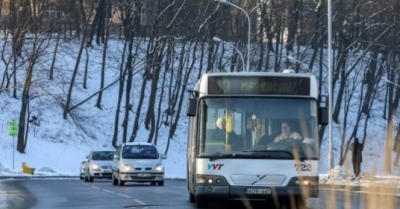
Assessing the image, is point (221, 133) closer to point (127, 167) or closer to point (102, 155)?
point (127, 167)

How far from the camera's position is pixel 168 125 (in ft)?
241

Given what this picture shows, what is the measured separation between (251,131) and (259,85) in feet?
3.48

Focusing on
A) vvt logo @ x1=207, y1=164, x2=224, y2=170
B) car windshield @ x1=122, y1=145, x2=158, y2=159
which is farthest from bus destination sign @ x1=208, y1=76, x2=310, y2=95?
car windshield @ x1=122, y1=145, x2=158, y2=159

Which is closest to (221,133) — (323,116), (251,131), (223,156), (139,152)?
(223,156)

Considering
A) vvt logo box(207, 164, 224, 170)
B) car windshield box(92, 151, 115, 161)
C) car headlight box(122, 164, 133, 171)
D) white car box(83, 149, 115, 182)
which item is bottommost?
white car box(83, 149, 115, 182)

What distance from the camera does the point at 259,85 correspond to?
61.2ft

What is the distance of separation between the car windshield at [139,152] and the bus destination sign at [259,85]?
1731cm

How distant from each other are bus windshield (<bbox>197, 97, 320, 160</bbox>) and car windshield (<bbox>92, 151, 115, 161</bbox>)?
2617 centimetres

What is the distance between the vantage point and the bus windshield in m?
18.0

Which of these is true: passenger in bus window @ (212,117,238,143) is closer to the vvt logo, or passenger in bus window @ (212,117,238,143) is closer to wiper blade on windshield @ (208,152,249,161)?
wiper blade on windshield @ (208,152,249,161)

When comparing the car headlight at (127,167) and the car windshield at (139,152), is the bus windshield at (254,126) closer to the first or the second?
the car headlight at (127,167)

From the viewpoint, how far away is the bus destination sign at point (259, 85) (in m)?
18.5

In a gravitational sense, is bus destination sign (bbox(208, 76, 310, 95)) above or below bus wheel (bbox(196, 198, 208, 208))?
above

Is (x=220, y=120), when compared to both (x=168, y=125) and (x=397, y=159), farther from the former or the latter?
(x=168, y=125)
